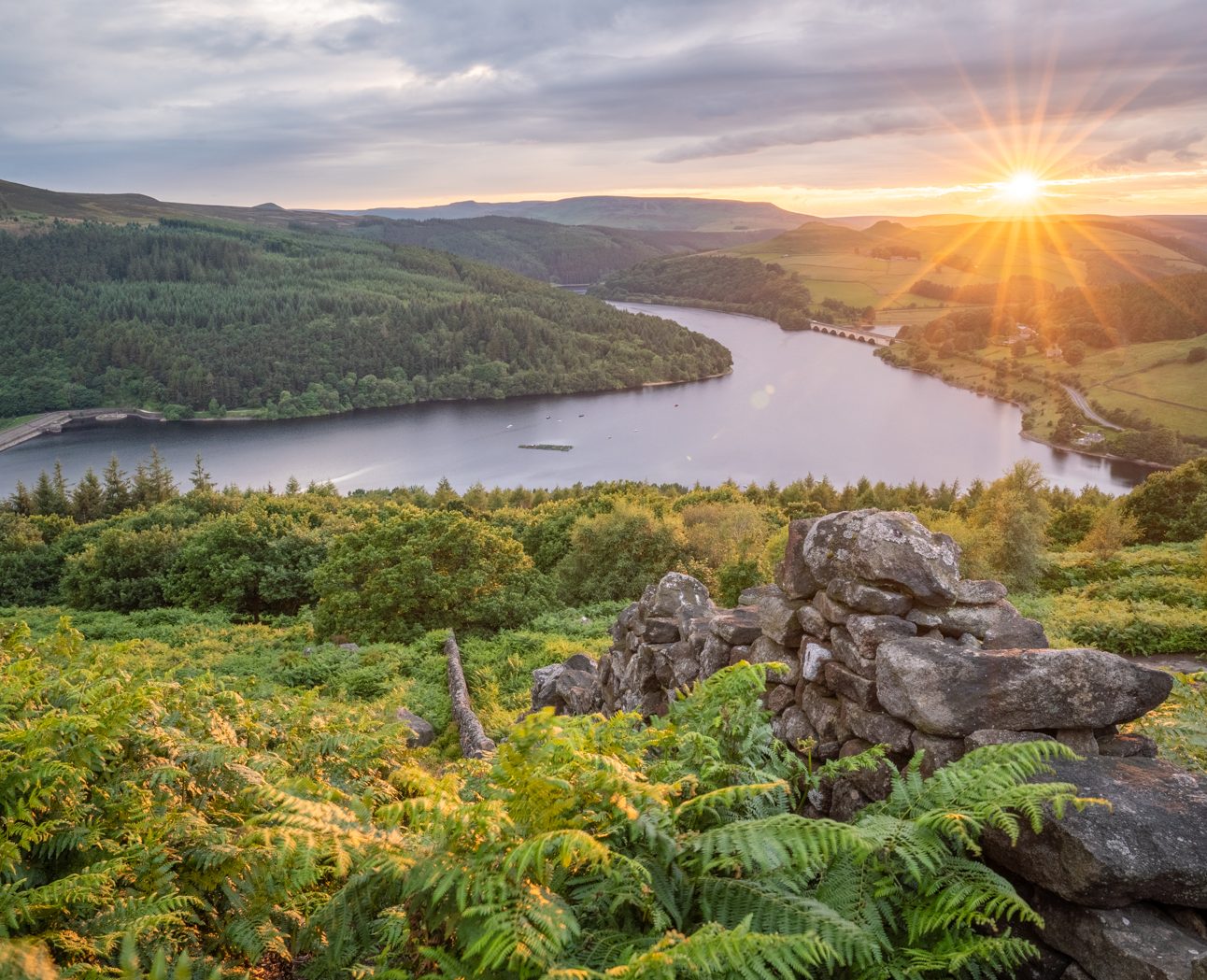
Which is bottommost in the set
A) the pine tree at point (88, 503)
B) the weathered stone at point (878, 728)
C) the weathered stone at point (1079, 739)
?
the pine tree at point (88, 503)

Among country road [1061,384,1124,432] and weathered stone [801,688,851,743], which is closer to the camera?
weathered stone [801,688,851,743]

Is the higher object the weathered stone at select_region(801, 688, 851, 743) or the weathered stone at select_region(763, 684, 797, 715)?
the weathered stone at select_region(801, 688, 851, 743)

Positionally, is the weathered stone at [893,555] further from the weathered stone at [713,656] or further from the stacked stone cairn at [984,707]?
the weathered stone at [713,656]

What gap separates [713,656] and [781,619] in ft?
4.24

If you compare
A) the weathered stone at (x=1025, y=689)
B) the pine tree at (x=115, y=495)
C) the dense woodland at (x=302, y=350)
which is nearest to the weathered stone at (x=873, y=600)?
the weathered stone at (x=1025, y=689)

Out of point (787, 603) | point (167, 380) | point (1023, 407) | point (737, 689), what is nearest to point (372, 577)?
point (787, 603)

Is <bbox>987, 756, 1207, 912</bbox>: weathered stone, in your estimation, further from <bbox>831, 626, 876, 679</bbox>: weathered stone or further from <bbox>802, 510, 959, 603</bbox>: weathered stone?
<bbox>802, 510, 959, 603</bbox>: weathered stone

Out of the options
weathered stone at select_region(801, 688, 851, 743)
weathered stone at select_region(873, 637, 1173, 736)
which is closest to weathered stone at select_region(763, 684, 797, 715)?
weathered stone at select_region(801, 688, 851, 743)

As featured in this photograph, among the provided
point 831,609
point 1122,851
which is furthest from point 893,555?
point 1122,851

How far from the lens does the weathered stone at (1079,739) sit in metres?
4.87

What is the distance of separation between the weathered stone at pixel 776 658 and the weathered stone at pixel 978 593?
5.06 ft

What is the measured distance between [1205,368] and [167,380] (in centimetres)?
19038

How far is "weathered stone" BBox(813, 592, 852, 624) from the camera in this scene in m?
6.41

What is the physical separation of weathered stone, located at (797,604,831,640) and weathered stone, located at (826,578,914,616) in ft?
1.14
